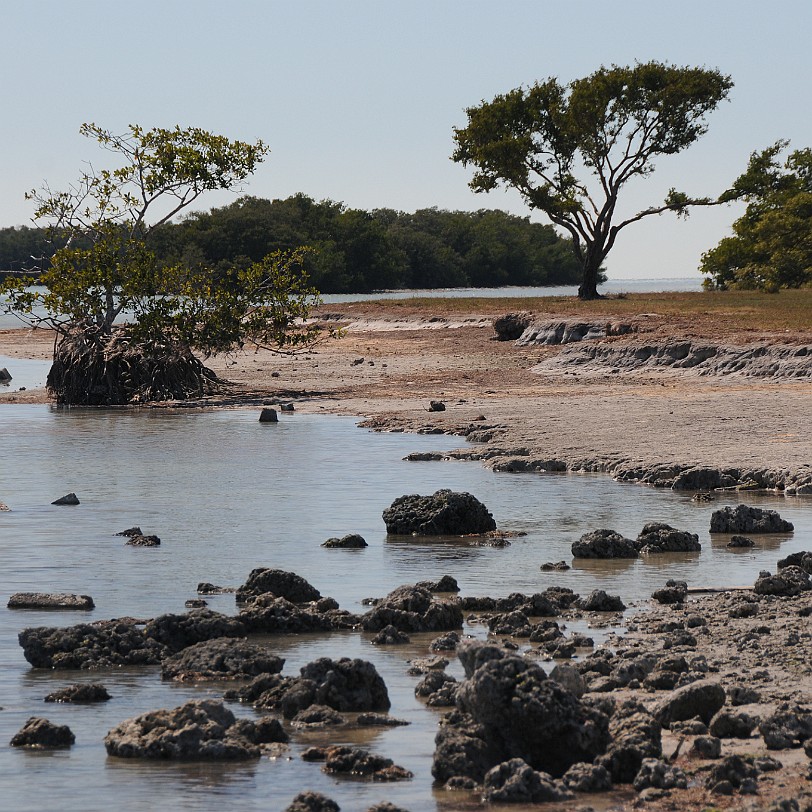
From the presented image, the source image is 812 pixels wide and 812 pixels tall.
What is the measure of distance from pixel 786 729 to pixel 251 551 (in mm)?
6675

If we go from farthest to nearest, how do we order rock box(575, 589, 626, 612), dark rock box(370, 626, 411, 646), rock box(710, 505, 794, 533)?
rock box(710, 505, 794, 533)
rock box(575, 589, 626, 612)
dark rock box(370, 626, 411, 646)

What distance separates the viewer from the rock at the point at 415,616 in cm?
911

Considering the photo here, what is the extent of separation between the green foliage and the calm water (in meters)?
37.2

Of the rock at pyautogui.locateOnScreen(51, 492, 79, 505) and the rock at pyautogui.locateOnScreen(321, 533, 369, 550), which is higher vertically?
the rock at pyautogui.locateOnScreen(321, 533, 369, 550)

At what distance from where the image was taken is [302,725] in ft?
23.0

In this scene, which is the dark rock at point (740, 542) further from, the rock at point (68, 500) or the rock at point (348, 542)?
the rock at point (68, 500)

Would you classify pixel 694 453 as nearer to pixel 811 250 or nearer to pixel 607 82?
pixel 607 82

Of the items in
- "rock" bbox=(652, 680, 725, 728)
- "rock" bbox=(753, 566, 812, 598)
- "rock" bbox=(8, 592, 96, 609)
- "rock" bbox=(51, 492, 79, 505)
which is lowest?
"rock" bbox=(51, 492, 79, 505)

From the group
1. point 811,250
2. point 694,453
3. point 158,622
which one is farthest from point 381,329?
point 158,622

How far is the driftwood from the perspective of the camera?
2820 centimetres

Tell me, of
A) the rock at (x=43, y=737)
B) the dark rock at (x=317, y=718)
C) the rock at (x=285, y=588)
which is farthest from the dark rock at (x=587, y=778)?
the rock at (x=285, y=588)

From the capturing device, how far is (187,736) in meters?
6.51

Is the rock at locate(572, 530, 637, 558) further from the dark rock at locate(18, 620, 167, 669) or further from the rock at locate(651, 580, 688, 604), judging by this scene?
the dark rock at locate(18, 620, 167, 669)

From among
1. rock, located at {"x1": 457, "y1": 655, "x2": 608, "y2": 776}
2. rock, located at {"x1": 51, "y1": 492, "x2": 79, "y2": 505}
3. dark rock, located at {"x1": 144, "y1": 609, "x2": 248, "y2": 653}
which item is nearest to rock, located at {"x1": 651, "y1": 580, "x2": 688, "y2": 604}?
dark rock, located at {"x1": 144, "y1": 609, "x2": 248, "y2": 653}
